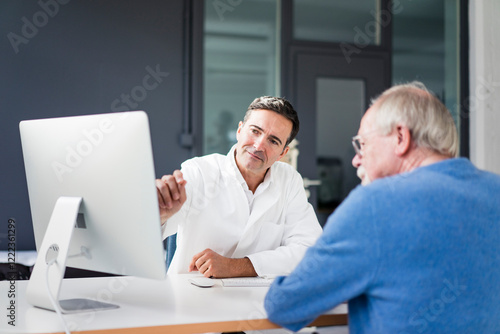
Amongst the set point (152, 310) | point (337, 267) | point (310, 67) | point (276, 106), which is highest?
point (310, 67)

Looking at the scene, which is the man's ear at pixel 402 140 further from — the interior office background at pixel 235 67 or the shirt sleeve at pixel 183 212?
the interior office background at pixel 235 67

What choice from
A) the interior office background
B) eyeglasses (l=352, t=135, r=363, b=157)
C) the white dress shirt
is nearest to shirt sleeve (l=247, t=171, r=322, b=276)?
the white dress shirt

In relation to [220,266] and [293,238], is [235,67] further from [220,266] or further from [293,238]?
[220,266]

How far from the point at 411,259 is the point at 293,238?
89cm

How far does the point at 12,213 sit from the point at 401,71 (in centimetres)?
361

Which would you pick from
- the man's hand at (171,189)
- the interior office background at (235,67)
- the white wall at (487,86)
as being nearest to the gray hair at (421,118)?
the man's hand at (171,189)

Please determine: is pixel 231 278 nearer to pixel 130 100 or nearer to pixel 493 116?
pixel 130 100

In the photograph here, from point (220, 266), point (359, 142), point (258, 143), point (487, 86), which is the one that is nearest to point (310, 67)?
point (487, 86)

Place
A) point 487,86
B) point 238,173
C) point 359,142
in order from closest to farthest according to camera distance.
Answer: point 359,142, point 238,173, point 487,86

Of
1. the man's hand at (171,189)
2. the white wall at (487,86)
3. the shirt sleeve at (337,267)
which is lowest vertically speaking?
the shirt sleeve at (337,267)

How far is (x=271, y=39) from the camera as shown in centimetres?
427

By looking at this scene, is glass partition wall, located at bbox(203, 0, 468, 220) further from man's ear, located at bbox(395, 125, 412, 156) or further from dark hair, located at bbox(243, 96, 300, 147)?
man's ear, located at bbox(395, 125, 412, 156)

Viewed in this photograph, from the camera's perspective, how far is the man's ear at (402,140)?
1088 millimetres

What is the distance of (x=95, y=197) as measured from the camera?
1.14 meters
